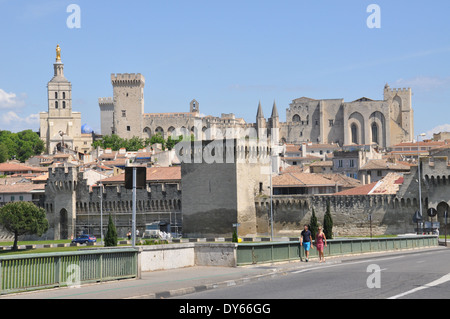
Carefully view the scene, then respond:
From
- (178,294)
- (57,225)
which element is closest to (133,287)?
(178,294)

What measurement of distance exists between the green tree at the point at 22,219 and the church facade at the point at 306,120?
297 feet

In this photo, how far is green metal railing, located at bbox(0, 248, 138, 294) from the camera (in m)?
17.6

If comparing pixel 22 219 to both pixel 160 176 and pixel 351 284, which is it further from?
pixel 351 284

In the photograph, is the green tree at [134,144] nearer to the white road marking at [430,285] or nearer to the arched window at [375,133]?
the arched window at [375,133]

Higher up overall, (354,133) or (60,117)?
(60,117)

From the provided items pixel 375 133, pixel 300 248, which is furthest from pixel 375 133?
pixel 300 248

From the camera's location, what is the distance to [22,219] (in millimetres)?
77188

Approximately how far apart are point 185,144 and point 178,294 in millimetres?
56594

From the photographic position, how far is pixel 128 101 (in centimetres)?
17575

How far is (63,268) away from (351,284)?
22.7ft

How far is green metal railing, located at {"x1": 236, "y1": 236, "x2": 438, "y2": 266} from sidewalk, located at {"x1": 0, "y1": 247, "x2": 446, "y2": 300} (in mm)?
478

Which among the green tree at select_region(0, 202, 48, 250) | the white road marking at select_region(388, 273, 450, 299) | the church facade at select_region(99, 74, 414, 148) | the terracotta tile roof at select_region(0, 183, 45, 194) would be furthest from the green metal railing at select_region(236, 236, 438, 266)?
the church facade at select_region(99, 74, 414, 148)

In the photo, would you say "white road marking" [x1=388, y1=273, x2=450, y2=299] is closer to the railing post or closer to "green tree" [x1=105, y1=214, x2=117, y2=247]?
the railing post
